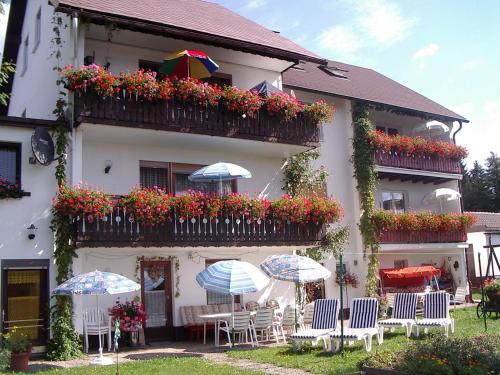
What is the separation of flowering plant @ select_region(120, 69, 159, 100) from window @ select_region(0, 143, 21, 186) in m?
3.19

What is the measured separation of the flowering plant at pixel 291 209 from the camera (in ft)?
57.7

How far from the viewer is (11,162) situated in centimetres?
1475

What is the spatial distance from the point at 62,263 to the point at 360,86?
1709 centimetres

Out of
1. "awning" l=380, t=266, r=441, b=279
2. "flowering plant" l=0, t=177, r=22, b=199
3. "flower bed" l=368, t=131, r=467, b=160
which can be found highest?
"flower bed" l=368, t=131, r=467, b=160

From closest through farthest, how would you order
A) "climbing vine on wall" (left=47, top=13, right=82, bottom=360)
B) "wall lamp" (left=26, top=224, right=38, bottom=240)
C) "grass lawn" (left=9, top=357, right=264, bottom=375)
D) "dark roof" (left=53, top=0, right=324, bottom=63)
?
"grass lawn" (left=9, top=357, right=264, bottom=375)
"climbing vine on wall" (left=47, top=13, right=82, bottom=360)
"wall lamp" (left=26, top=224, right=38, bottom=240)
"dark roof" (left=53, top=0, right=324, bottom=63)

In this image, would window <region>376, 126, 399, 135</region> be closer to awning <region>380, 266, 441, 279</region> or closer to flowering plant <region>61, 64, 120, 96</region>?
awning <region>380, 266, 441, 279</region>

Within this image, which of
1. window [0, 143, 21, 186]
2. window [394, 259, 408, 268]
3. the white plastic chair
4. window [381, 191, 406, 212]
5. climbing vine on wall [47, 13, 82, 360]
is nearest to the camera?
climbing vine on wall [47, 13, 82, 360]

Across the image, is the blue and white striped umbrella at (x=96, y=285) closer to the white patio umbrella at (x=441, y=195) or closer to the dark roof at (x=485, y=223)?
the white patio umbrella at (x=441, y=195)

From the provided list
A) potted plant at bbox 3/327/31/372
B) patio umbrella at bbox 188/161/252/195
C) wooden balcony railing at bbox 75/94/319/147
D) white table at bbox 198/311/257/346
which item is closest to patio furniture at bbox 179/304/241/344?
white table at bbox 198/311/257/346

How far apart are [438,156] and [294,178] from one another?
380 inches

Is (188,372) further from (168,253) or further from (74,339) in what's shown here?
(168,253)

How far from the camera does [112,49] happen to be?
1739 cm

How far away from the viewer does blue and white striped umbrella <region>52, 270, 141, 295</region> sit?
12125 millimetres

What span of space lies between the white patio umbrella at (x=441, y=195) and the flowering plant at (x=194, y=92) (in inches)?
529
